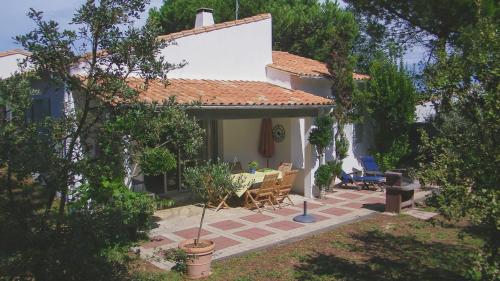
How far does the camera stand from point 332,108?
13844 mm

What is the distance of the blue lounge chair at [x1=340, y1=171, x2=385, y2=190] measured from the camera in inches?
559

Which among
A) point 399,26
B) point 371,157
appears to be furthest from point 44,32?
point 399,26

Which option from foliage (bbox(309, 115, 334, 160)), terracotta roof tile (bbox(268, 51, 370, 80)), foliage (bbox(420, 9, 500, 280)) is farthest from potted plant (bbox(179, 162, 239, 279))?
terracotta roof tile (bbox(268, 51, 370, 80))

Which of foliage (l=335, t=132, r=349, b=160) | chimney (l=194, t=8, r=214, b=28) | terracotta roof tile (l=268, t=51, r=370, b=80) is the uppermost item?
chimney (l=194, t=8, r=214, b=28)

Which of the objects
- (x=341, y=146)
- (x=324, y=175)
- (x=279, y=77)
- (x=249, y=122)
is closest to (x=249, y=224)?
(x=324, y=175)

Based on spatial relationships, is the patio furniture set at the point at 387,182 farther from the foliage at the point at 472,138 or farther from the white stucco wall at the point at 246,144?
the foliage at the point at 472,138

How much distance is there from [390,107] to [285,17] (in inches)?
434

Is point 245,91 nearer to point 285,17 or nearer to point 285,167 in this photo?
point 285,167

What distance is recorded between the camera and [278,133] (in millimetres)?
14008

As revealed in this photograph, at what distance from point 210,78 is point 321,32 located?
1375 centimetres

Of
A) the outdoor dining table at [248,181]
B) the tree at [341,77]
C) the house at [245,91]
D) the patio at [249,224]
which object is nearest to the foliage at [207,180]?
the patio at [249,224]

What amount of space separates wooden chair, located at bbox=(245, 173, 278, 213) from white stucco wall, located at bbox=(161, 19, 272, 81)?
3734 millimetres

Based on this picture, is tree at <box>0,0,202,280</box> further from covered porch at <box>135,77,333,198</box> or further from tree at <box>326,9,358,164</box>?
tree at <box>326,9,358,164</box>

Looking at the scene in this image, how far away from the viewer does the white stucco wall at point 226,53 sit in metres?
12.3
